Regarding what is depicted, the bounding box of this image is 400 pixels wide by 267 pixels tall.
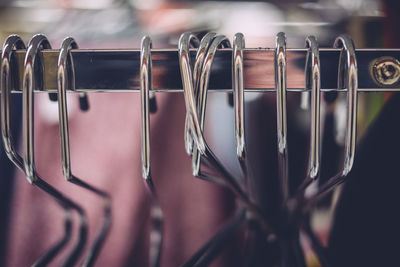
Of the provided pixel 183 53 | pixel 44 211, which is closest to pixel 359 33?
pixel 183 53

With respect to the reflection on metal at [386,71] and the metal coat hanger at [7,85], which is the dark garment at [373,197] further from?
the metal coat hanger at [7,85]

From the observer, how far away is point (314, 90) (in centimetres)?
30

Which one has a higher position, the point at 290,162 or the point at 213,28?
the point at 213,28

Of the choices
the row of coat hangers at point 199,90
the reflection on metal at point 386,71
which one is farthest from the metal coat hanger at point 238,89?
the reflection on metal at point 386,71

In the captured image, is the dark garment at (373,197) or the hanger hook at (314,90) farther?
the dark garment at (373,197)

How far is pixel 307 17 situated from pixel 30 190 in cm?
56

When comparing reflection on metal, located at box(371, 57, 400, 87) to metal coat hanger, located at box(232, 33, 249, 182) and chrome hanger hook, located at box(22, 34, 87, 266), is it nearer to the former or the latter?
metal coat hanger, located at box(232, 33, 249, 182)

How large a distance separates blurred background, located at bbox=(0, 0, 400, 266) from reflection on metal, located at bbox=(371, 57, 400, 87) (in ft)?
0.76

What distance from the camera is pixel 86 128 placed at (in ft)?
1.88

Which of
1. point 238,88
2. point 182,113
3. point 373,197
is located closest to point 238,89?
point 238,88

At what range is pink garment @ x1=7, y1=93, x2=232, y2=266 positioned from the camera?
1.83ft

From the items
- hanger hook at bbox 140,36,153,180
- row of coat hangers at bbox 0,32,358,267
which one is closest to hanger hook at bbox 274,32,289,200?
row of coat hangers at bbox 0,32,358,267

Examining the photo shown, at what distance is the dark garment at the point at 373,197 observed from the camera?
0.54 meters

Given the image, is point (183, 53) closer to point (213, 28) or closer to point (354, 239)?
point (213, 28)
